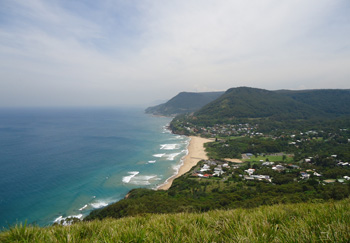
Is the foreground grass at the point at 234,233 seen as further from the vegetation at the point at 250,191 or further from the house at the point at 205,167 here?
the house at the point at 205,167

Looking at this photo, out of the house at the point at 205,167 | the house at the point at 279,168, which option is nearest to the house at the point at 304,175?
the house at the point at 279,168

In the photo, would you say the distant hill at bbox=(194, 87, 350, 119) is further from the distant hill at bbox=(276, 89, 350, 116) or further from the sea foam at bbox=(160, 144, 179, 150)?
the sea foam at bbox=(160, 144, 179, 150)

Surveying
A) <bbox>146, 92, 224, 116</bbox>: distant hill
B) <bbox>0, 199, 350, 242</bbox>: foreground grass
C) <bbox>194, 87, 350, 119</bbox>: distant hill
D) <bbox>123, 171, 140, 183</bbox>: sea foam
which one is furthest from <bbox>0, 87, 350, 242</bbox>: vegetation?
<bbox>146, 92, 224, 116</bbox>: distant hill

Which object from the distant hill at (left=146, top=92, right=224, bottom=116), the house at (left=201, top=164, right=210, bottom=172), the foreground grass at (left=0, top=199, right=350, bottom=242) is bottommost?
the house at (left=201, top=164, right=210, bottom=172)

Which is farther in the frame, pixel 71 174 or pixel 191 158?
pixel 191 158

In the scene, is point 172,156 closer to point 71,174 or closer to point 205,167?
point 205,167

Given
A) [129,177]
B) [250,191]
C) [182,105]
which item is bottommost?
[129,177]

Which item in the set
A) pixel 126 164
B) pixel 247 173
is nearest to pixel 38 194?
pixel 126 164

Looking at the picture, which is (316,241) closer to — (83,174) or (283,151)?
(83,174)

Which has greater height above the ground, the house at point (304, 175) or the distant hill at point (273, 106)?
the distant hill at point (273, 106)

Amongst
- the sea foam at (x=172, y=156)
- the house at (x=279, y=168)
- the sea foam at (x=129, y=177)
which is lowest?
the sea foam at (x=129, y=177)

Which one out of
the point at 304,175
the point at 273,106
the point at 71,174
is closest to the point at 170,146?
the point at 71,174
